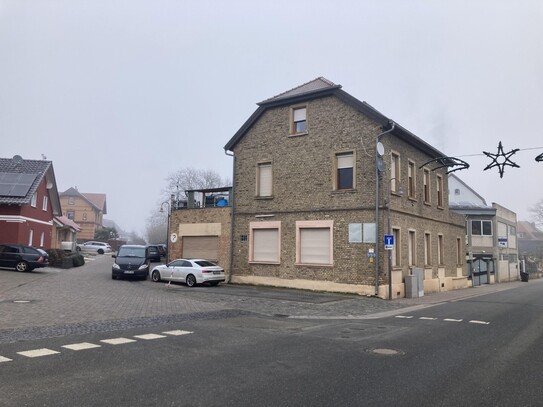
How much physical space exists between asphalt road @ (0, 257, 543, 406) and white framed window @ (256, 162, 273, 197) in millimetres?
9865

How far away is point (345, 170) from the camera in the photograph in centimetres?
2180

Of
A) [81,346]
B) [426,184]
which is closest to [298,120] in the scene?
[426,184]

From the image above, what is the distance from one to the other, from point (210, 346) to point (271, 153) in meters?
16.4

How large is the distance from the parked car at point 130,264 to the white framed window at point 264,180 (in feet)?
25.0

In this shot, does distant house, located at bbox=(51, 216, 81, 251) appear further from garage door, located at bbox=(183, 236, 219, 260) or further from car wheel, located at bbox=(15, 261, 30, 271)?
garage door, located at bbox=(183, 236, 219, 260)

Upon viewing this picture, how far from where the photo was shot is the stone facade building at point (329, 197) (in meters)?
20.6

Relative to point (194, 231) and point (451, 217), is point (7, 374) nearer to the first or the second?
point (194, 231)

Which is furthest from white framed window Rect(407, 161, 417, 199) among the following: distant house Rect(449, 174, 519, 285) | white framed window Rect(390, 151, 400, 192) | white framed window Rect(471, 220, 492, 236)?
white framed window Rect(471, 220, 492, 236)

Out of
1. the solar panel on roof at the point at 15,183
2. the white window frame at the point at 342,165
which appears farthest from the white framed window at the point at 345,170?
the solar panel on roof at the point at 15,183

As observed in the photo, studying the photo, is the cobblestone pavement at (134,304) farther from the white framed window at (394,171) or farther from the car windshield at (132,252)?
the white framed window at (394,171)

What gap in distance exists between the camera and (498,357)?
8.09m

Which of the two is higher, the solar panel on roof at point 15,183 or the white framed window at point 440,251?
the solar panel on roof at point 15,183

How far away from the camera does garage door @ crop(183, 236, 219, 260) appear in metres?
26.0

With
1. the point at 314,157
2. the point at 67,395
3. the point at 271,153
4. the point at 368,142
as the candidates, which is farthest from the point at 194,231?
the point at 67,395
